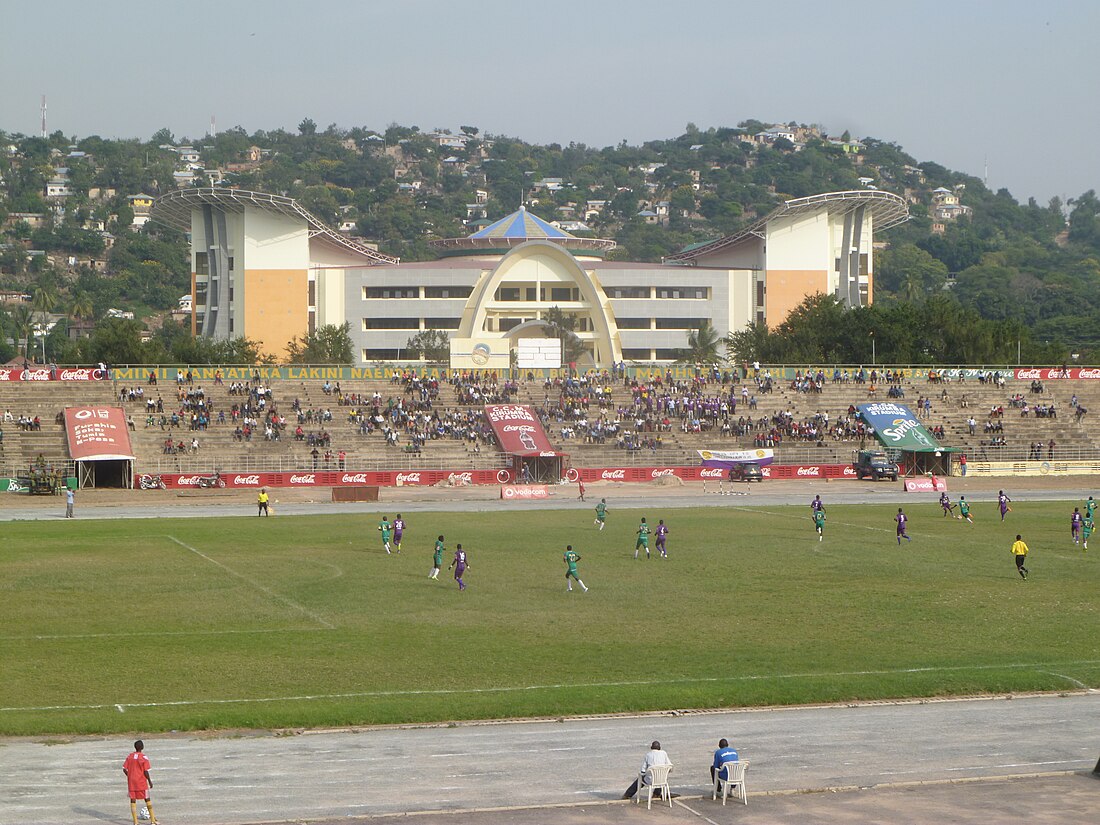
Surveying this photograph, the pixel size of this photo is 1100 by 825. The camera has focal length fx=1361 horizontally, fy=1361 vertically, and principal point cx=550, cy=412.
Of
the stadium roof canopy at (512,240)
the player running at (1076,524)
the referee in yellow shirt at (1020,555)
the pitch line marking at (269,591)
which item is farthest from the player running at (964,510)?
the stadium roof canopy at (512,240)

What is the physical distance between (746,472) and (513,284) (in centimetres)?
7551

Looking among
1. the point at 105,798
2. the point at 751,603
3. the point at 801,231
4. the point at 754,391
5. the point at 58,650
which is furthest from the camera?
the point at 801,231

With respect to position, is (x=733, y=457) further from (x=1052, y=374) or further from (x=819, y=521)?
(x=819, y=521)

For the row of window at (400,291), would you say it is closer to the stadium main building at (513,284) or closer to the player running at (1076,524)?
the stadium main building at (513,284)

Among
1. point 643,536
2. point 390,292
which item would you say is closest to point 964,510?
point 643,536

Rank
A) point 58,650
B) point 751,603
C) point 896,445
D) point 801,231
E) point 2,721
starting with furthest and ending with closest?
point 801,231 < point 896,445 < point 751,603 < point 58,650 < point 2,721

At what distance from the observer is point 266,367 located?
96.9 m

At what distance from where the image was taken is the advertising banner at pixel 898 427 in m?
91.6

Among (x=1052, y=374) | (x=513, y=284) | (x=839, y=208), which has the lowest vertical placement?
(x=1052, y=374)

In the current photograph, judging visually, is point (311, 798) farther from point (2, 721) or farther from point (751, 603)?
point (751, 603)

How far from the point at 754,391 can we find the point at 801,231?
60900mm

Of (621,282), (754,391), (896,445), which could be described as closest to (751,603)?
(896,445)

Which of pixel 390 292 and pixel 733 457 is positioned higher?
pixel 390 292

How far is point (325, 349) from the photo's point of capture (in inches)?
5551
